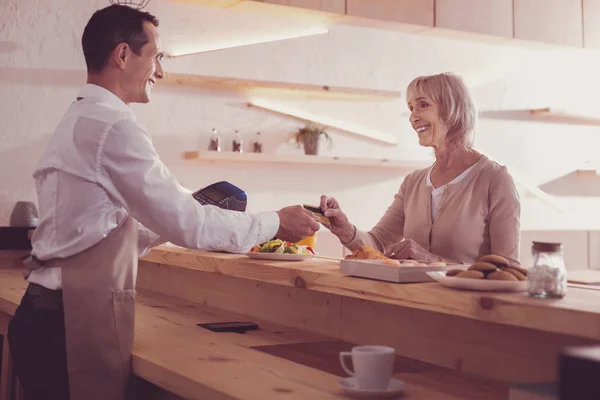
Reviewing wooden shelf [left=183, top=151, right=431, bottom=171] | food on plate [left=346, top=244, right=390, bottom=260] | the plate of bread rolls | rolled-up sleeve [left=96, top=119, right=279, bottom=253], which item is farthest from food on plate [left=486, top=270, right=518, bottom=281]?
wooden shelf [left=183, top=151, right=431, bottom=171]

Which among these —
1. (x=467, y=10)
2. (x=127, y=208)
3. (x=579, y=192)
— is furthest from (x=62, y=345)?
(x=579, y=192)

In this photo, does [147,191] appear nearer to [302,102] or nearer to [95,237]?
[95,237]

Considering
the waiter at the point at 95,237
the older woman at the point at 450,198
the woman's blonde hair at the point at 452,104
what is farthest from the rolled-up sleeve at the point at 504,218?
the waiter at the point at 95,237

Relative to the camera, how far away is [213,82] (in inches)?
184

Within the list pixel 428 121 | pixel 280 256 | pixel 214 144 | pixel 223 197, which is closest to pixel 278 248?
pixel 280 256

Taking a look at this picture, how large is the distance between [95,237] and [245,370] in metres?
0.50

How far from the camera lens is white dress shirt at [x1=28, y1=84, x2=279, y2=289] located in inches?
74.7

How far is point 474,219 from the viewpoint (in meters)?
2.89

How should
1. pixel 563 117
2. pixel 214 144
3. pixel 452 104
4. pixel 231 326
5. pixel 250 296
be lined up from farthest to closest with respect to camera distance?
pixel 563 117
pixel 214 144
pixel 452 104
pixel 250 296
pixel 231 326

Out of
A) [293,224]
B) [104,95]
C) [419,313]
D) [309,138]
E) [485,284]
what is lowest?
[419,313]

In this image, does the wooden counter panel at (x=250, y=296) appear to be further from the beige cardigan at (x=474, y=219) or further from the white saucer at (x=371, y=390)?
the white saucer at (x=371, y=390)

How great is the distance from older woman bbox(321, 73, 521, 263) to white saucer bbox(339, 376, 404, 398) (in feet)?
3.53

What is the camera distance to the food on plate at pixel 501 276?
1804mm

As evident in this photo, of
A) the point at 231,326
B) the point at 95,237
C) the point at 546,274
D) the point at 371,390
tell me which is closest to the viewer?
the point at 371,390
